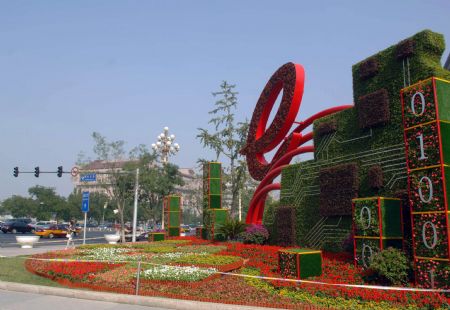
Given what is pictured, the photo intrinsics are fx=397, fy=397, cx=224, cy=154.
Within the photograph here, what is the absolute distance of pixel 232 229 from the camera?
21766mm

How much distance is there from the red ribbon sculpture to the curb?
473 inches

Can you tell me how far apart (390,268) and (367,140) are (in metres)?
5.73

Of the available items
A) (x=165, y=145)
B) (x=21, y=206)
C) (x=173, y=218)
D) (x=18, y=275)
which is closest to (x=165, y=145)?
(x=165, y=145)

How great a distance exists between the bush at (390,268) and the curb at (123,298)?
3700 millimetres

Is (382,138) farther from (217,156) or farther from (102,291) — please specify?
(217,156)

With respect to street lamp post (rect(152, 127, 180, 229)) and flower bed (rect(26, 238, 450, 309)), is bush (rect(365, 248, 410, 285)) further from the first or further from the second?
street lamp post (rect(152, 127, 180, 229))

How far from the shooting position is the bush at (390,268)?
9.46 m

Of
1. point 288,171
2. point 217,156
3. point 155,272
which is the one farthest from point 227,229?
point 217,156

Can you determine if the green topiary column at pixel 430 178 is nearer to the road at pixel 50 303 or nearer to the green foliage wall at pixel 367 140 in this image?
the green foliage wall at pixel 367 140

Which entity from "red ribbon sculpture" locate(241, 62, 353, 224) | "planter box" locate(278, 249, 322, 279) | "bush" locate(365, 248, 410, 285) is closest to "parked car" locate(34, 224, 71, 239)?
"red ribbon sculpture" locate(241, 62, 353, 224)

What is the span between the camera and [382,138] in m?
13.4

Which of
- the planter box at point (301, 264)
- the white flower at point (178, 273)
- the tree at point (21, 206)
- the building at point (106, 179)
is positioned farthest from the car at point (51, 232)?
the tree at point (21, 206)

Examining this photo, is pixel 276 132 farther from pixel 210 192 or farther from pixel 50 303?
pixel 50 303

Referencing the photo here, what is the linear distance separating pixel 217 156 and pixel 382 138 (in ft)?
91.2
